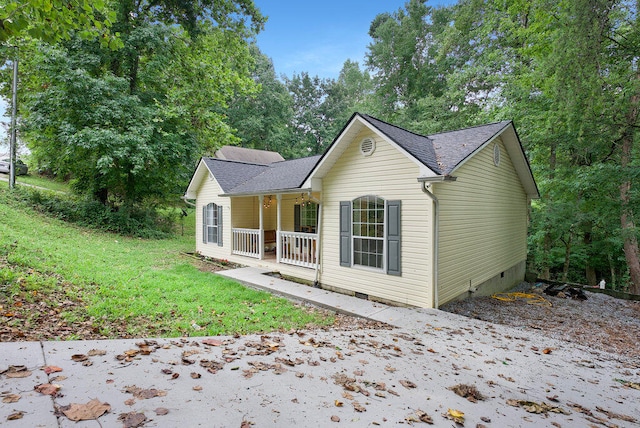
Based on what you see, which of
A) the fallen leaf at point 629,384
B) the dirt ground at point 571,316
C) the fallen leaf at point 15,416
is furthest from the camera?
the dirt ground at point 571,316

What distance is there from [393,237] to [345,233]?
53.1 inches

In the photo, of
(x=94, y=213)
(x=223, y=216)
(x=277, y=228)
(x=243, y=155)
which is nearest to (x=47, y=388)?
(x=277, y=228)

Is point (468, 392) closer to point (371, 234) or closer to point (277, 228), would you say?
point (371, 234)

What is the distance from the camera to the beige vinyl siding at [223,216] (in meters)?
11.8

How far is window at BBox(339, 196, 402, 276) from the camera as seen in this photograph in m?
6.96

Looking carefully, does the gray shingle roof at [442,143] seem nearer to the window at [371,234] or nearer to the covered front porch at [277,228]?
the window at [371,234]

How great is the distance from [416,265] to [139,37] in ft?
49.7

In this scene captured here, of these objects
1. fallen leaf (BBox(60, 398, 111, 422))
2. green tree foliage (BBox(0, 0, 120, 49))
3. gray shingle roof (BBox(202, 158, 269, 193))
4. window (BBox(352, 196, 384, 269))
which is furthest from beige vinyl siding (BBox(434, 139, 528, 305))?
gray shingle roof (BBox(202, 158, 269, 193))

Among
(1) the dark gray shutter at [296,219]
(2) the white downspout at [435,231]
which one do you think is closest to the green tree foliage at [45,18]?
(2) the white downspout at [435,231]

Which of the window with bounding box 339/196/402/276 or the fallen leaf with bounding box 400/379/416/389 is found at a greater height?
the window with bounding box 339/196/402/276

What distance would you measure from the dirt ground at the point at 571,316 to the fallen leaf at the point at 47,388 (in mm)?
6500

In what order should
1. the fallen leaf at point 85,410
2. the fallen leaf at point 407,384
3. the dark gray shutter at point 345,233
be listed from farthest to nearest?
the dark gray shutter at point 345,233
the fallen leaf at point 407,384
the fallen leaf at point 85,410

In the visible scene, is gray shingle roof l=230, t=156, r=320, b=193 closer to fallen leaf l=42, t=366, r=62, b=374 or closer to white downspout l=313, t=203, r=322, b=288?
white downspout l=313, t=203, r=322, b=288

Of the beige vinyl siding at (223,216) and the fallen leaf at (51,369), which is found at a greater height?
the beige vinyl siding at (223,216)
